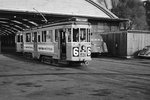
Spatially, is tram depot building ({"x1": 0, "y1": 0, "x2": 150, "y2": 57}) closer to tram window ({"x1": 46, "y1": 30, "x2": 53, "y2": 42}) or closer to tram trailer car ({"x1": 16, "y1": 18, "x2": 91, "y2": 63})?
tram window ({"x1": 46, "y1": 30, "x2": 53, "y2": 42})

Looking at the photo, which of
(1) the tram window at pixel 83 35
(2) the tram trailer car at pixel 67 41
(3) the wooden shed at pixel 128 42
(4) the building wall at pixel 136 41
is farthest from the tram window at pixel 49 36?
(4) the building wall at pixel 136 41

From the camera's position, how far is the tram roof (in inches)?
1423

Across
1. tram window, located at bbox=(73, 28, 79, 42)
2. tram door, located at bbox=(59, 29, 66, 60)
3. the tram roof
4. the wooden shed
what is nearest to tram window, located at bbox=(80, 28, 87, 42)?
tram window, located at bbox=(73, 28, 79, 42)

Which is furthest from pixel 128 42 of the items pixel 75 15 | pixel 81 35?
pixel 75 15

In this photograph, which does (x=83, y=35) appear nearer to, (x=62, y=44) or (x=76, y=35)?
(x=76, y=35)

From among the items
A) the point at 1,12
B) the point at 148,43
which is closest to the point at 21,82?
the point at 148,43

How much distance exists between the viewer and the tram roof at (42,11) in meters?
36.2

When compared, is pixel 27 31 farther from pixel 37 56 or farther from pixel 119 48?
pixel 119 48

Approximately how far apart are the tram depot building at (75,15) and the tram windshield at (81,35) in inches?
377

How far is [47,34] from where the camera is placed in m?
19.9

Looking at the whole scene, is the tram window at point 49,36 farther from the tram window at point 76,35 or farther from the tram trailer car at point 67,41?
the tram window at point 76,35

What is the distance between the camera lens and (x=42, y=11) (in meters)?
41.8

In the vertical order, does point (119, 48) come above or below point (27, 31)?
below

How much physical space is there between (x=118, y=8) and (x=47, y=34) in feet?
161
